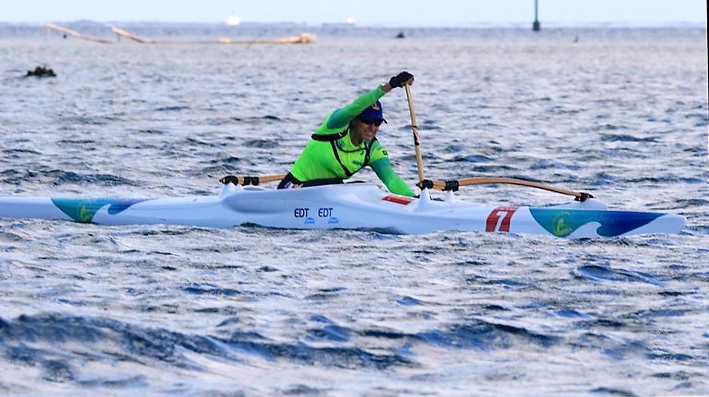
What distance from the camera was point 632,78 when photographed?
52750mm

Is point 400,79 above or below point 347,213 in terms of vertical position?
above

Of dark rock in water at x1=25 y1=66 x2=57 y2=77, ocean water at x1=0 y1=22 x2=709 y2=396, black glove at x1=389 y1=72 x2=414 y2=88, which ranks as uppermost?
black glove at x1=389 y1=72 x2=414 y2=88

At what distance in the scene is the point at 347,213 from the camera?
1409cm

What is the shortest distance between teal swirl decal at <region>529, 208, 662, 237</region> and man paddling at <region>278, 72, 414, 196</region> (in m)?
1.61

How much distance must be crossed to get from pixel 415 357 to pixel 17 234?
19.0ft

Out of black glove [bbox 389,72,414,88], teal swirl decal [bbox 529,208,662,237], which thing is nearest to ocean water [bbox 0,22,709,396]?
teal swirl decal [bbox 529,208,662,237]

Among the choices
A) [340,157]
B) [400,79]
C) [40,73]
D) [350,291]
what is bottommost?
[40,73]

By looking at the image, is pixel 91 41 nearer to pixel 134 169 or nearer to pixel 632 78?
pixel 632 78

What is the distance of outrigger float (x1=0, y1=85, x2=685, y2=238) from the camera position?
44.7 ft

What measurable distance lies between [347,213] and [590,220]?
7.44ft

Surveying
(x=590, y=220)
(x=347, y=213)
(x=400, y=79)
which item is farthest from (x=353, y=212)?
(x=590, y=220)

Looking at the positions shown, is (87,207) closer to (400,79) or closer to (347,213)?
(347,213)

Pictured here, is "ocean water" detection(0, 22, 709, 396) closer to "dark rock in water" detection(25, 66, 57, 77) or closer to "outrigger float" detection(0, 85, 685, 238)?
"outrigger float" detection(0, 85, 685, 238)

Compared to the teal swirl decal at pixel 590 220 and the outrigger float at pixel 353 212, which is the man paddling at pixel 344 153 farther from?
the teal swirl decal at pixel 590 220
